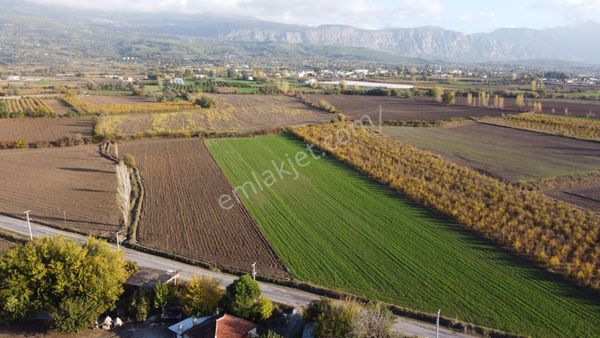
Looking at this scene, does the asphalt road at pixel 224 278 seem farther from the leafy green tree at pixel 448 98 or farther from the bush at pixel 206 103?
the leafy green tree at pixel 448 98

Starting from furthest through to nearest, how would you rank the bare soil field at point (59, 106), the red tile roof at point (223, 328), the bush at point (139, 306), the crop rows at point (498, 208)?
the bare soil field at point (59, 106)
the crop rows at point (498, 208)
the bush at point (139, 306)
the red tile roof at point (223, 328)

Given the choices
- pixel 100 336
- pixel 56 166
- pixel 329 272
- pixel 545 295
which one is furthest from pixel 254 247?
pixel 56 166

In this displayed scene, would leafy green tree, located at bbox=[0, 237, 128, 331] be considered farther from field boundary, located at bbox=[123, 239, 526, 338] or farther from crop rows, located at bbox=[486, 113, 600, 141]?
crop rows, located at bbox=[486, 113, 600, 141]

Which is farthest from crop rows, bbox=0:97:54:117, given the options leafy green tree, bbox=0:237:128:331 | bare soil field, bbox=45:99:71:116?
leafy green tree, bbox=0:237:128:331

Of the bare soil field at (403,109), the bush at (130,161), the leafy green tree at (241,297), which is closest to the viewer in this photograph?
the leafy green tree at (241,297)

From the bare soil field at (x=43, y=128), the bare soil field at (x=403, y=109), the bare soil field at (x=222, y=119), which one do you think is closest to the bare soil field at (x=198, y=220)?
the bare soil field at (x=222, y=119)
